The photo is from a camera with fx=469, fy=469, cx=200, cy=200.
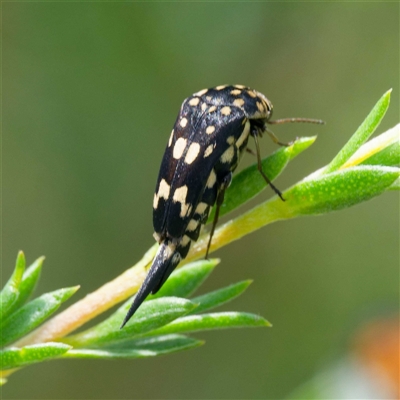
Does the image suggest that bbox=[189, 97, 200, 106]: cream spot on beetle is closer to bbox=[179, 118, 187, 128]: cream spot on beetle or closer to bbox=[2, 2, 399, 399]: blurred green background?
bbox=[179, 118, 187, 128]: cream spot on beetle

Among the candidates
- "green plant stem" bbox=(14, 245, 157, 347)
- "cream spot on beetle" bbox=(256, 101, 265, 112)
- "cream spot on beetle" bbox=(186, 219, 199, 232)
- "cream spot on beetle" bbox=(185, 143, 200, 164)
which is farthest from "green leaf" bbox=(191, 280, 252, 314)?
"cream spot on beetle" bbox=(256, 101, 265, 112)

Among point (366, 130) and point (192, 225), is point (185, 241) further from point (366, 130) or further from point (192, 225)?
point (366, 130)

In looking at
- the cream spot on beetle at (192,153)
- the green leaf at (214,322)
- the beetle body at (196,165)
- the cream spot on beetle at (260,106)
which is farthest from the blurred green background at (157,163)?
the green leaf at (214,322)

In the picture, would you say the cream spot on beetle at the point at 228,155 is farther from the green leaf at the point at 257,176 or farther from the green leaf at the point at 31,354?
the green leaf at the point at 31,354

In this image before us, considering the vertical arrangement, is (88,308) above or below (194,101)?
below

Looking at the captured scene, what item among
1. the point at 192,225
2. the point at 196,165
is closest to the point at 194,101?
the point at 196,165

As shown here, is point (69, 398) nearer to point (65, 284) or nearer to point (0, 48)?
point (65, 284)
